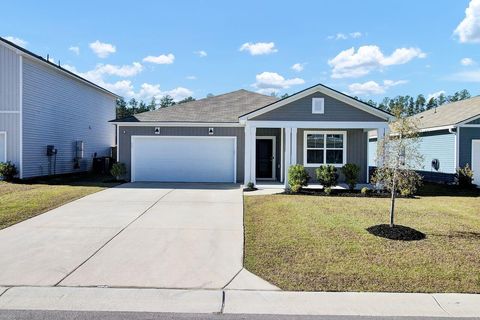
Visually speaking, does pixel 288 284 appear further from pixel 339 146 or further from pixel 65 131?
pixel 65 131

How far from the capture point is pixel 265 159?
63.3 ft

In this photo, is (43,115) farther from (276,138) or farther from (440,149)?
(440,149)

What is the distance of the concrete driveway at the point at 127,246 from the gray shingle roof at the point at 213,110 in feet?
24.1

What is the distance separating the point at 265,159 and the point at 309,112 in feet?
14.7

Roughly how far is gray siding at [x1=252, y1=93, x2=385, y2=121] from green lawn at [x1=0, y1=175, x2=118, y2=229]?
725 cm

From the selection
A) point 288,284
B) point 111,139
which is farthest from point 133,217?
point 111,139

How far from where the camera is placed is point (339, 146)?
1761 centimetres

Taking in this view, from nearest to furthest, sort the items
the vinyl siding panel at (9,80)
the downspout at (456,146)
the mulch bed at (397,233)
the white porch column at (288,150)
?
the mulch bed at (397,233) < the white porch column at (288,150) < the vinyl siding panel at (9,80) < the downspout at (456,146)

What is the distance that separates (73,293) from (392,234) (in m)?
5.74

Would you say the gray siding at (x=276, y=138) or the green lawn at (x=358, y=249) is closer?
the green lawn at (x=358, y=249)

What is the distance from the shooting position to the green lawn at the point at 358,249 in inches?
223

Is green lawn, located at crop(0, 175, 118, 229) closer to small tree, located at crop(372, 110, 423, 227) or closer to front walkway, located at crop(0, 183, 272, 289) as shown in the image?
front walkway, located at crop(0, 183, 272, 289)

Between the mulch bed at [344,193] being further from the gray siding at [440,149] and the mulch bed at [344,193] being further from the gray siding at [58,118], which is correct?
the gray siding at [58,118]

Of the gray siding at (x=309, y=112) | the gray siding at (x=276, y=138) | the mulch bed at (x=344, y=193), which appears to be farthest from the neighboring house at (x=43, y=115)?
the mulch bed at (x=344, y=193)
